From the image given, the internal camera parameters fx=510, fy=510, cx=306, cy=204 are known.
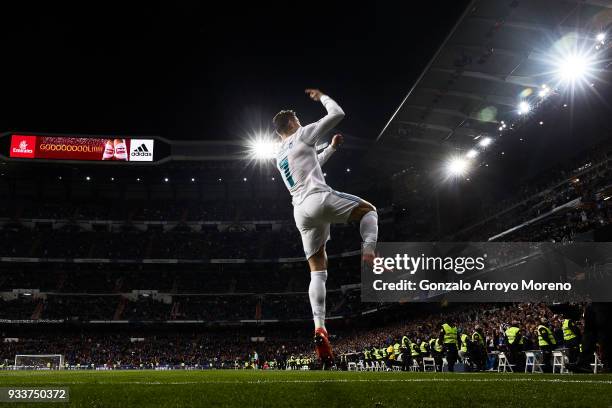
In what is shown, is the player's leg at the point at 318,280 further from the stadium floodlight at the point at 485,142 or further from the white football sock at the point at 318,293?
the stadium floodlight at the point at 485,142

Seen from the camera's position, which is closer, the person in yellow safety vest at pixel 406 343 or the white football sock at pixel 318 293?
the white football sock at pixel 318 293

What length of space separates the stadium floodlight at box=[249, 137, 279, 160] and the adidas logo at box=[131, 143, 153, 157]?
10.4 m

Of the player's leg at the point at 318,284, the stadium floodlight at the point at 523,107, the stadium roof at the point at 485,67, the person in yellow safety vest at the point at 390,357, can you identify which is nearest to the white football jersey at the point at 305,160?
the player's leg at the point at 318,284

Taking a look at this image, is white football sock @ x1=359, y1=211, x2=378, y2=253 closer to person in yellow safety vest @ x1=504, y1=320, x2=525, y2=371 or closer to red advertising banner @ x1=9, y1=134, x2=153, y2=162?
person in yellow safety vest @ x1=504, y1=320, x2=525, y2=371

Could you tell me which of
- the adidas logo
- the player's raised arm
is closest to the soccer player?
the player's raised arm

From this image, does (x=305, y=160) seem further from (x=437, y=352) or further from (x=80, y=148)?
(x=80, y=148)

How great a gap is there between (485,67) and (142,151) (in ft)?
121

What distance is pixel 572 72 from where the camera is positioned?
25.0m

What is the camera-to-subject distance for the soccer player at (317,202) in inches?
231

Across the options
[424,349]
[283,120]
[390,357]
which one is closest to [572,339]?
[424,349]

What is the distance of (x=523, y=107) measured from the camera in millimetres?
29266

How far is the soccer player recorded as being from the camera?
19.2ft

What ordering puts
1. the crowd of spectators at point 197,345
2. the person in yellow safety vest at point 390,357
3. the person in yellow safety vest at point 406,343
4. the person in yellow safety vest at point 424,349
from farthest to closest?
the crowd of spectators at point 197,345, the person in yellow safety vest at point 390,357, the person in yellow safety vest at point 406,343, the person in yellow safety vest at point 424,349

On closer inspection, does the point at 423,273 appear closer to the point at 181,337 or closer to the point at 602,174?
→ the point at 602,174
